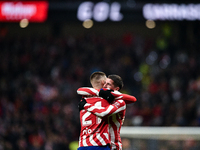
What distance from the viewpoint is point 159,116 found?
9.45 m

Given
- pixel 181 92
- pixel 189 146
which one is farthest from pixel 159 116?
pixel 189 146

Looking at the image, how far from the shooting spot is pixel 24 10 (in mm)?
9719

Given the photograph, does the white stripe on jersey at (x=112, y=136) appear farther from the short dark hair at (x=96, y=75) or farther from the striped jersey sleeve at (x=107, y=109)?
the short dark hair at (x=96, y=75)

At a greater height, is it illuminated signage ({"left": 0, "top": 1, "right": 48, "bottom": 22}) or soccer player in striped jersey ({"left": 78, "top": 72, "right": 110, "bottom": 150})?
illuminated signage ({"left": 0, "top": 1, "right": 48, "bottom": 22})

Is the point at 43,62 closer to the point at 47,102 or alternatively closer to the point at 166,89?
the point at 47,102

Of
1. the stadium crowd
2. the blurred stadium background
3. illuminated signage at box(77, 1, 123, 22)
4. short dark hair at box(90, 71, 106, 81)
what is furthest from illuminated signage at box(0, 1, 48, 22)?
short dark hair at box(90, 71, 106, 81)

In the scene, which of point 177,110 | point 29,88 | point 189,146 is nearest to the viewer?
point 189,146

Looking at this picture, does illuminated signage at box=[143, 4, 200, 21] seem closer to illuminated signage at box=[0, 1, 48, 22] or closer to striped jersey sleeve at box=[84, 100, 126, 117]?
illuminated signage at box=[0, 1, 48, 22]

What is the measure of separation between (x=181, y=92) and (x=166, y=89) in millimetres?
527

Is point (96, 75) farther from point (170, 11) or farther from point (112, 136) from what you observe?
point (170, 11)

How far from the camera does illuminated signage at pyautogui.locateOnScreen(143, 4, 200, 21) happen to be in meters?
9.68

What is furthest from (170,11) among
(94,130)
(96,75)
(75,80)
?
(94,130)

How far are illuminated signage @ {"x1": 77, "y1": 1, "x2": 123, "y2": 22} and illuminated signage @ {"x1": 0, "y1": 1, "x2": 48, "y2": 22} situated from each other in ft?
4.16

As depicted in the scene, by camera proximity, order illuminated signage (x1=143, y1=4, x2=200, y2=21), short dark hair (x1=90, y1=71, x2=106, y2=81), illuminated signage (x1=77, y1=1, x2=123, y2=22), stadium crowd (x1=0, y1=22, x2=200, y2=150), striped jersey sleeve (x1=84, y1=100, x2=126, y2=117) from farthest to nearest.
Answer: illuminated signage (x1=143, y1=4, x2=200, y2=21) → illuminated signage (x1=77, y1=1, x2=123, y2=22) → stadium crowd (x1=0, y1=22, x2=200, y2=150) → short dark hair (x1=90, y1=71, x2=106, y2=81) → striped jersey sleeve (x1=84, y1=100, x2=126, y2=117)
